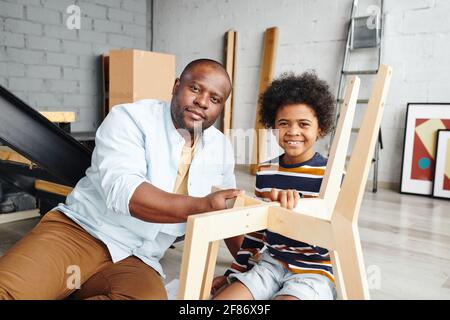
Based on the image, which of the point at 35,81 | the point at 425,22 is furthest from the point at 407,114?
the point at 35,81

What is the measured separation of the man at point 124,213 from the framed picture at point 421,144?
2705 mm

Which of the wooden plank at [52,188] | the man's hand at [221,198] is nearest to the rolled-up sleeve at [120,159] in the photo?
the man's hand at [221,198]

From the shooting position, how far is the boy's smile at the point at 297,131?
1325 millimetres

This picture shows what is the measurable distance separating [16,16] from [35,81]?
692mm

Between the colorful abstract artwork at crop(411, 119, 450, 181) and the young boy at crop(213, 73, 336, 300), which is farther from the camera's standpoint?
the colorful abstract artwork at crop(411, 119, 450, 181)

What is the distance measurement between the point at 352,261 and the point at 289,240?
0.46 metres

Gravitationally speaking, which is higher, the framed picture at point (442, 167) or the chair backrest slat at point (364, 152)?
the chair backrest slat at point (364, 152)

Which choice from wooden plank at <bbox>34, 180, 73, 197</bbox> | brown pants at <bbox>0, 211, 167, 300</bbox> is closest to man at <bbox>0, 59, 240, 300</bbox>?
brown pants at <bbox>0, 211, 167, 300</bbox>

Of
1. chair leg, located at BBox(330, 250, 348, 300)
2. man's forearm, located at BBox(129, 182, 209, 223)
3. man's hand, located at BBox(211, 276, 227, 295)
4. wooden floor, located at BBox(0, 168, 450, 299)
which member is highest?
man's forearm, located at BBox(129, 182, 209, 223)

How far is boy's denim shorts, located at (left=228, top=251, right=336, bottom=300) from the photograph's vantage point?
1.16 meters

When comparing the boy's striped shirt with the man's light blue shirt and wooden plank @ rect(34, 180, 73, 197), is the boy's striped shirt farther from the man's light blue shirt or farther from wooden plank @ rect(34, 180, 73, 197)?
wooden plank @ rect(34, 180, 73, 197)

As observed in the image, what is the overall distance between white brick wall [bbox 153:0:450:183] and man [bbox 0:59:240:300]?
2793 millimetres

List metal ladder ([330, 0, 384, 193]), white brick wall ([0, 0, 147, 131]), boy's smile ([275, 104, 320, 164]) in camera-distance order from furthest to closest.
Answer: white brick wall ([0, 0, 147, 131])
metal ladder ([330, 0, 384, 193])
boy's smile ([275, 104, 320, 164])

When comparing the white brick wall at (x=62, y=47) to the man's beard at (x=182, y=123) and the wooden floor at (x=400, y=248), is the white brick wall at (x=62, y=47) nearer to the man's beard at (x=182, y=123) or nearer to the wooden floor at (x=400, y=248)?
the wooden floor at (x=400, y=248)
